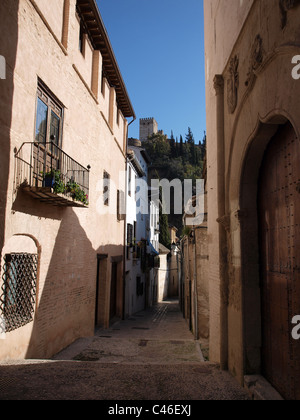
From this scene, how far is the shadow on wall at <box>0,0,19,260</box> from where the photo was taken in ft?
18.2

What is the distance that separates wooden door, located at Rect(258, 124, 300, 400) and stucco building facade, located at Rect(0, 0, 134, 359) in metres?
3.91

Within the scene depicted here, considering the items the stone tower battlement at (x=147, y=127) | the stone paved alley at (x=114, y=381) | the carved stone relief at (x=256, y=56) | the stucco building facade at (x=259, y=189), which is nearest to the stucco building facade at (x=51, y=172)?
the stone paved alley at (x=114, y=381)

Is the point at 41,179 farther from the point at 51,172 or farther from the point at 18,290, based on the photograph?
the point at 18,290

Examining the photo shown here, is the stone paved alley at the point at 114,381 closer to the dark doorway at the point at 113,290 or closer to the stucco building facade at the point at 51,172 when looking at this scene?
the stucco building facade at the point at 51,172

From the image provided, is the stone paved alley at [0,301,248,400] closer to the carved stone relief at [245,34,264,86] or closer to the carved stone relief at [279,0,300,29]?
the carved stone relief at [245,34,264,86]

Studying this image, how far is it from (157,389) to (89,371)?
1.31m

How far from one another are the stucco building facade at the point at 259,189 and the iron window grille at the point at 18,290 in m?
3.65

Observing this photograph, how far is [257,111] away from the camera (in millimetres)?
4297

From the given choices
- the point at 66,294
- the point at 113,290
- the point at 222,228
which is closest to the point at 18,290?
the point at 66,294

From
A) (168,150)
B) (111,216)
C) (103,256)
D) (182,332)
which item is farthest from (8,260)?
(168,150)

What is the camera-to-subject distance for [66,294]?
859 centimetres

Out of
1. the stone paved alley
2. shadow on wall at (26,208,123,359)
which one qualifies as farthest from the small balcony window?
the stone paved alley

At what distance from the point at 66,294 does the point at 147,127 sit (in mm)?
82551
